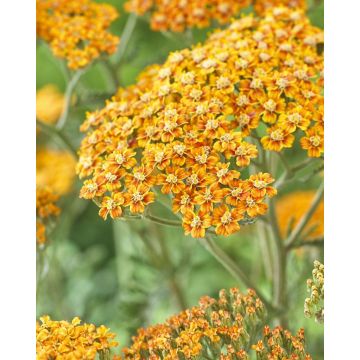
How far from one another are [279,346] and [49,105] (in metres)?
0.89

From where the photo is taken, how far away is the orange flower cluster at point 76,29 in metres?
1.11

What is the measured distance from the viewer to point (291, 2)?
119 cm

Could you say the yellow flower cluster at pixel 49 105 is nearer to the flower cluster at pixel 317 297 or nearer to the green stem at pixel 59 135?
the green stem at pixel 59 135

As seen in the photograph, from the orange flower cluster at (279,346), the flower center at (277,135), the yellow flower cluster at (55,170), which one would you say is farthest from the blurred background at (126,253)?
the flower center at (277,135)

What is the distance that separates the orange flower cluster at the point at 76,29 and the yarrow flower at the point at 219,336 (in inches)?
17.4

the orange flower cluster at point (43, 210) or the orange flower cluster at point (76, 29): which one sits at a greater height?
the orange flower cluster at point (76, 29)

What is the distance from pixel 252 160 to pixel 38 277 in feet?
1.24

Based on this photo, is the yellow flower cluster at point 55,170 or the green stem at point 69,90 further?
the yellow flower cluster at point 55,170

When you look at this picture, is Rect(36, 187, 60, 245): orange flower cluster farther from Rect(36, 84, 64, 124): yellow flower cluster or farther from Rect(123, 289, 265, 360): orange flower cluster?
Rect(36, 84, 64, 124): yellow flower cluster

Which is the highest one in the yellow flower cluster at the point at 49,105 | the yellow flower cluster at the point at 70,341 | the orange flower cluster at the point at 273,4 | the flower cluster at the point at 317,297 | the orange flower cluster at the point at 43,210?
the yellow flower cluster at the point at 49,105

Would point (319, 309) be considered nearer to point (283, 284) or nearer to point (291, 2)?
point (283, 284)

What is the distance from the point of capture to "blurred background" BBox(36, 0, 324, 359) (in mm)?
1229

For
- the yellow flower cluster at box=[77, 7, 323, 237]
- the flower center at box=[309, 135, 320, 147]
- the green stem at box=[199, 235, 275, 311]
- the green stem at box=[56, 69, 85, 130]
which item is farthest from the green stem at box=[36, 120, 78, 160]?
the flower center at box=[309, 135, 320, 147]
